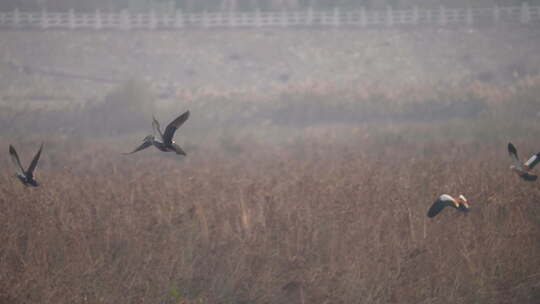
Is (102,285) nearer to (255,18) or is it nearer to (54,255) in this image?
(54,255)

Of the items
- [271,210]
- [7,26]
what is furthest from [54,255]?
[7,26]

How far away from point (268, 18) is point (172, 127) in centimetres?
4110

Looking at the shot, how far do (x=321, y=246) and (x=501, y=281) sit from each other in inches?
66.4

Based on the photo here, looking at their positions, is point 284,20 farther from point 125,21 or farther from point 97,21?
point 97,21

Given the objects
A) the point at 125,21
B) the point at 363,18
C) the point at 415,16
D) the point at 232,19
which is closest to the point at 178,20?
the point at 125,21

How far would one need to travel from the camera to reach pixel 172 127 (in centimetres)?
364

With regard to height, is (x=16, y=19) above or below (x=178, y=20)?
above

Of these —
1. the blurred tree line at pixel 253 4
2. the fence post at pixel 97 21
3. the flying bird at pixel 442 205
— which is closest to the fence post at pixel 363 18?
the blurred tree line at pixel 253 4

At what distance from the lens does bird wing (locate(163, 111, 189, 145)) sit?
11.7 ft

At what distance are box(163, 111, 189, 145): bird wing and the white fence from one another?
40021 millimetres

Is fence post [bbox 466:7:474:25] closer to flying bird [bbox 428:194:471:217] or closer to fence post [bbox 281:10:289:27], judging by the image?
fence post [bbox 281:10:289:27]

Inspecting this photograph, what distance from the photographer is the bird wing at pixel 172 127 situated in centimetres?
357

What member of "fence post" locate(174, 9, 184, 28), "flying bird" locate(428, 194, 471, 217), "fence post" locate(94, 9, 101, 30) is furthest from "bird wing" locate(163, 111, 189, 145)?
"fence post" locate(174, 9, 184, 28)

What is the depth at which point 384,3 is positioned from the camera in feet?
151
